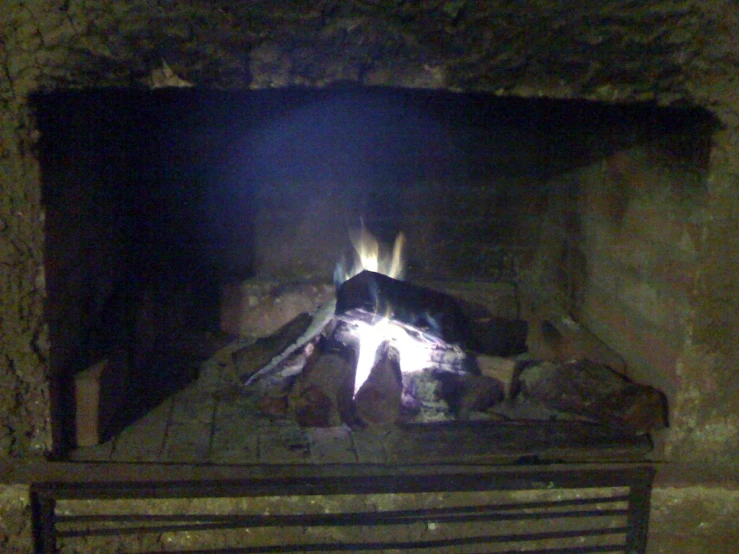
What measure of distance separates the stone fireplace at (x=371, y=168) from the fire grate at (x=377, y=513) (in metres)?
0.19

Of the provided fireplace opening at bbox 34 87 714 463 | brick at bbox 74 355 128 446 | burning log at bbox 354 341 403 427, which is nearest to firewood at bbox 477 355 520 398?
fireplace opening at bbox 34 87 714 463

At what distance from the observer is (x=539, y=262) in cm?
A: 269

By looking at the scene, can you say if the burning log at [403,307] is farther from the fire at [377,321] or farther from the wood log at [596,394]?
the wood log at [596,394]

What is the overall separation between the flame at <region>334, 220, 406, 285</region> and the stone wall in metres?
1.03

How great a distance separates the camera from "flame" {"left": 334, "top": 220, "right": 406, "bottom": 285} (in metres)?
2.63

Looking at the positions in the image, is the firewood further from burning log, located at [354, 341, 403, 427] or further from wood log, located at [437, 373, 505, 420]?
burning log, located at [354, 341, 403, 427]

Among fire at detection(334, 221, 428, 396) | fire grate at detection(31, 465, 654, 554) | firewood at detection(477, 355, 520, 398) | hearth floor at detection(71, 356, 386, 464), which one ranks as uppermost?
fire at detection(334, 221, 428, 396)

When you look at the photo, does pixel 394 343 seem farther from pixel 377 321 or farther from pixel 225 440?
pixel 225 440

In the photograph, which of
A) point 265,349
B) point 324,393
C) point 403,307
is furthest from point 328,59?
point 265,349

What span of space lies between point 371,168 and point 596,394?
1.07 meters

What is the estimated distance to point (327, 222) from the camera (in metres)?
2.62

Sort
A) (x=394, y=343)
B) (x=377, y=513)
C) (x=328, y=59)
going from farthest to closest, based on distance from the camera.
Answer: (x=394, y=343) < (x=377, y=513) < (x=328, y=59)

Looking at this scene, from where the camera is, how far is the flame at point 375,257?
2.63 meters

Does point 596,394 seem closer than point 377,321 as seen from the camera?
Yes
